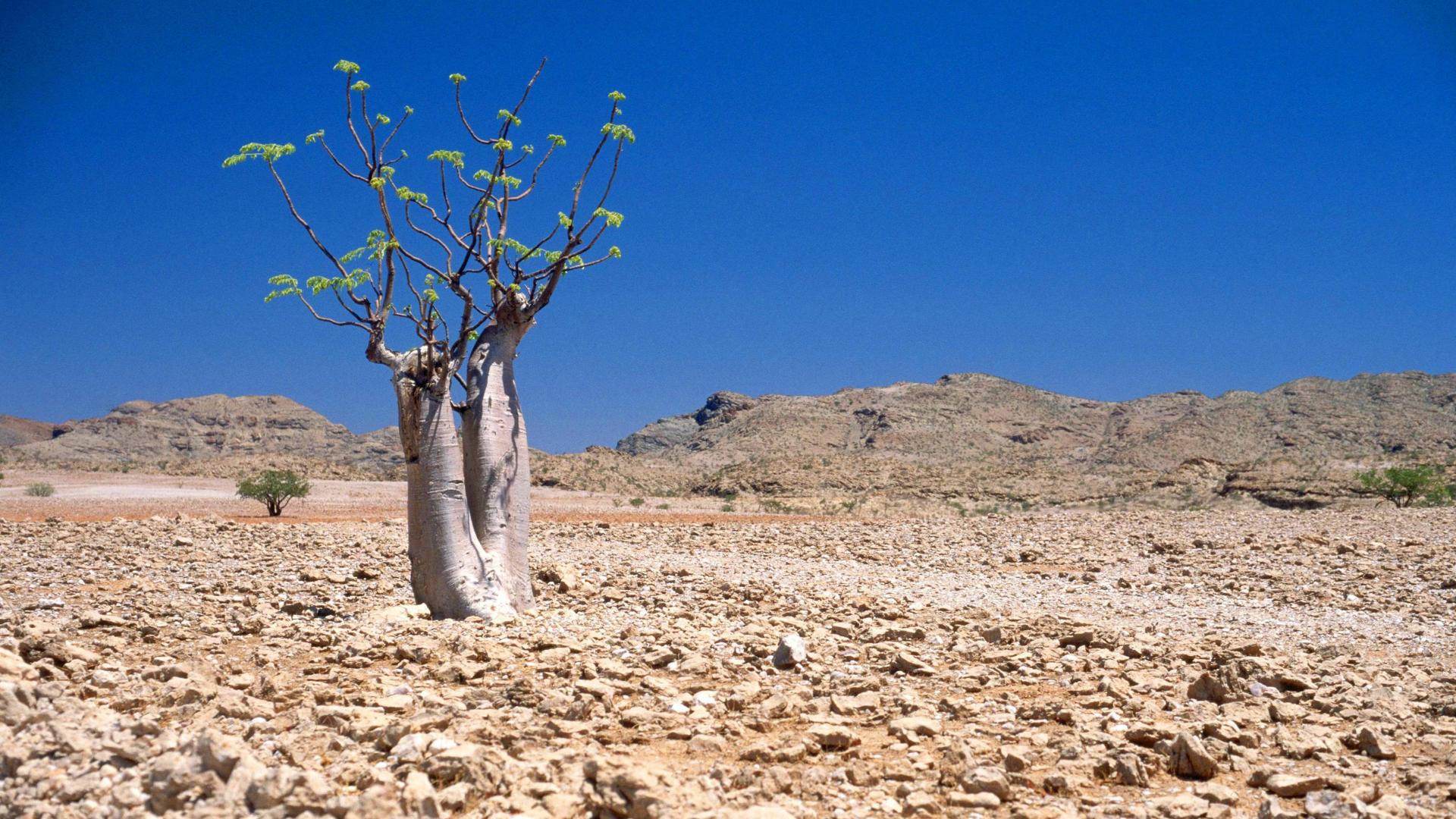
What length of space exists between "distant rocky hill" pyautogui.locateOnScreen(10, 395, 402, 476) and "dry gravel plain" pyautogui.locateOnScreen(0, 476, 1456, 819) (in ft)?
239

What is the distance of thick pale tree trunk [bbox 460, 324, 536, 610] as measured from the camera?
9266 mm

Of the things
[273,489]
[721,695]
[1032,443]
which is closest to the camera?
[721,695]

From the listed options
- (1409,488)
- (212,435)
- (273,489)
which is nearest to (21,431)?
(212,435)

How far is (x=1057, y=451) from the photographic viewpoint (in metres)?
74.1

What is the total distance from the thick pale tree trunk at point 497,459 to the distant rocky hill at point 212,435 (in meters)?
72.7

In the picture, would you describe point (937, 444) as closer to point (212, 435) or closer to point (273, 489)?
point (273, 489)

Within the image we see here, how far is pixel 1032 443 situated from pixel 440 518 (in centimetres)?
7274

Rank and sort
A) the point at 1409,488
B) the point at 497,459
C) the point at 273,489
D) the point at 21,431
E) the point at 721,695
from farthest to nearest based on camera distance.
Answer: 1. the point at 21,431
2. the point at 1409,488
3. the point at 273,489
4. the point at 497,459
5. the point at 721,695

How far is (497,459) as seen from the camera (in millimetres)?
9305

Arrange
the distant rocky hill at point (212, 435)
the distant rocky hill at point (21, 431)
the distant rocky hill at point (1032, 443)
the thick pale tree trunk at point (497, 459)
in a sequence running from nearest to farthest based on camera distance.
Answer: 1. the thick pale tree trunk at point (497, 459)
2. the distant rocky hill at point (1032, 443)
3. the distant rocky hill at point (212, 435)
4. the distant rocky hill at point (21, 431)

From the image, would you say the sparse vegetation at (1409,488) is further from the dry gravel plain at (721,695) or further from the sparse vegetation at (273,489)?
the sparse vegetation at (273,489)

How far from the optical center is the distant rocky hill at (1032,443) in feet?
141

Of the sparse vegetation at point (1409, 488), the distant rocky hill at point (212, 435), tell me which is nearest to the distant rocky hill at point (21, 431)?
the distant rocky hill at point (212, 435)

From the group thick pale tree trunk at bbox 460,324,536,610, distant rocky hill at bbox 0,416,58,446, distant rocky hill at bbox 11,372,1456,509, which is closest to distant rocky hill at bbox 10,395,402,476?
distant rocky hill at bbox 11,372,1456,509
